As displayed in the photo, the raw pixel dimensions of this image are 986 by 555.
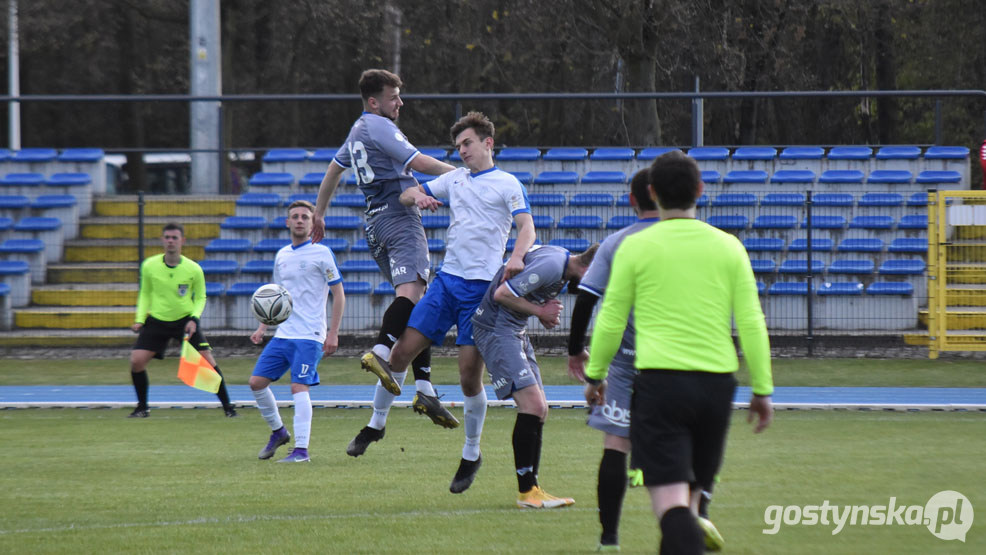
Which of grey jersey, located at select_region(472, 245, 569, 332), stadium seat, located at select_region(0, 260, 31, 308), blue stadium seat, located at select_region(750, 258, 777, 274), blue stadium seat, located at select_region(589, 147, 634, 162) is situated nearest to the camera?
grey jersey, located at select_region(472, 245, 569, 332)

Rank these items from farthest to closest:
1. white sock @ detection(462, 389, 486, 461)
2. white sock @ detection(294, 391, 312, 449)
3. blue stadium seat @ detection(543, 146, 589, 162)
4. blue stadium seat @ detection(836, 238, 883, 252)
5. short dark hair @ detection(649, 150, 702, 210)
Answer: blue stadium seat @ detection(543, 146, 589, 162) < blue stadium seat @ detection(836, 238, 883, 252) < white sock @ detection(294, 391, 312, 449) < white sock @ detection(462, 389, 486, 461) < short dark hair @ detection(649, 150, 702, 210)

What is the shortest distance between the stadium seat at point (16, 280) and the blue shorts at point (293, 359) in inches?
444

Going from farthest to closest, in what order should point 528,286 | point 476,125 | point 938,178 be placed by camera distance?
point 938,178, point 476,125, point 528,286

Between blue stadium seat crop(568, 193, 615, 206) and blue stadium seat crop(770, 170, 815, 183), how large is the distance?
3.38m

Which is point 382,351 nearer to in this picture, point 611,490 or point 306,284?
point 306,284

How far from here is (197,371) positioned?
11.0m

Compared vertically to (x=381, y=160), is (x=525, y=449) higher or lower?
lower

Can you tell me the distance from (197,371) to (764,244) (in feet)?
32.3

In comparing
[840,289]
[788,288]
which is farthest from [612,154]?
[840,289]

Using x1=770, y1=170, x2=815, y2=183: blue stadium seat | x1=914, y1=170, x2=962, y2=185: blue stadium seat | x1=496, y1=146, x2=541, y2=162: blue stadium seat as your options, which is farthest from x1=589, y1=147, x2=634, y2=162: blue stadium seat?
x1=914, y1=170, x2=962, y2=185: blue stadium seat

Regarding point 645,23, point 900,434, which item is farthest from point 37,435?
point 645,23

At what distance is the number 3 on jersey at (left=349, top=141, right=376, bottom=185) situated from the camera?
7953 mm

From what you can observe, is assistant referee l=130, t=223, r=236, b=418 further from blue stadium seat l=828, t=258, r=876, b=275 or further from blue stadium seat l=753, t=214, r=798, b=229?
blue stadium seat l=828, t=258, r=876, b=275

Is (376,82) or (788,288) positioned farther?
(788,288)
